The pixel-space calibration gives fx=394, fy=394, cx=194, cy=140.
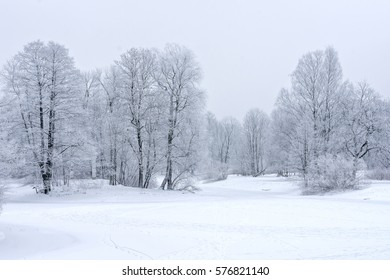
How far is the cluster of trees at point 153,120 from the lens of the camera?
29109 mm

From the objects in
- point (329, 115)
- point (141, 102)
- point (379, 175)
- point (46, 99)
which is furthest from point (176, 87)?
point (379, 175)

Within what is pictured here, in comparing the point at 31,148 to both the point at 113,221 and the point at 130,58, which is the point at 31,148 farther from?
the point at 113,221

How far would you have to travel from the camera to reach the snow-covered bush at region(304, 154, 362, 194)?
27891 millimetres

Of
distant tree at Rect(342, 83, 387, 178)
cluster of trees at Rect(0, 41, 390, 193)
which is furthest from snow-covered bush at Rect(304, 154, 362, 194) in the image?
distant tree at Rect(342, 83, 387, 178)

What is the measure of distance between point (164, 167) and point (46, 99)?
11014 millimetres

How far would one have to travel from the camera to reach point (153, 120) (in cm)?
3353

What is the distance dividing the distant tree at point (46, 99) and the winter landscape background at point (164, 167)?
0.30ft

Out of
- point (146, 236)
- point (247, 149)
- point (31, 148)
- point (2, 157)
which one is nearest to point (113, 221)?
point (146, 236)

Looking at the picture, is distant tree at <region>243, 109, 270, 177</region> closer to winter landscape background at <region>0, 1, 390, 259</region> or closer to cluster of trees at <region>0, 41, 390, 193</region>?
winter landscape background at <region>0, 1, 390, 259</region>

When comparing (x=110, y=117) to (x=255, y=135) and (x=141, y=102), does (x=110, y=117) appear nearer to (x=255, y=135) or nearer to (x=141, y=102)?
(x=141, y=102)

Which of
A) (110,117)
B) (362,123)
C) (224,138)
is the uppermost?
(224,138)

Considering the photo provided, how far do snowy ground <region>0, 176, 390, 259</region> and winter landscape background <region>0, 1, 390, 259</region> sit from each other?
0.06 metres

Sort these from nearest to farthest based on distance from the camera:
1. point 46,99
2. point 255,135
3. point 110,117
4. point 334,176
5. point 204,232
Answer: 1. point 204,232
2. point 334,176
3. point 46,99
4. point 110,117
5. point 255,135

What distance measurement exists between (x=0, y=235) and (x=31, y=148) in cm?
1562
